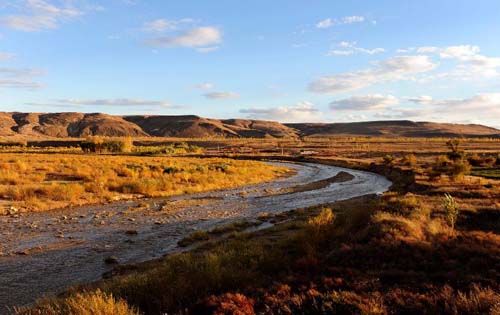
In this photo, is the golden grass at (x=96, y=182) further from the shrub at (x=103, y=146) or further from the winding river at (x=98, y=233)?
the shrub at (x=103, y=146)

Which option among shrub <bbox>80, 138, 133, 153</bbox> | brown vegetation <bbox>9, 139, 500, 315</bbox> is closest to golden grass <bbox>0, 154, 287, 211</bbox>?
brown vegetation <bbox>9, 139, 500, 315</bbox>

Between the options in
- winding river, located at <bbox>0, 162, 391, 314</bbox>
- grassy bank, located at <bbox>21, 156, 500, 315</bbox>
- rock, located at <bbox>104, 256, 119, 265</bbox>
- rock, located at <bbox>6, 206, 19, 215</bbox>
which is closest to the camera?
grassy bank, located at <bbox>21, 156, 500, 315</bbox>

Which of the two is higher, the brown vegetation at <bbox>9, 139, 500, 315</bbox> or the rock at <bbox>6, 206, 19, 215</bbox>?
the brown vegetation at <bbox>9, 139, 500, 315</bbox>

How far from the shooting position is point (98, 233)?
1650cm

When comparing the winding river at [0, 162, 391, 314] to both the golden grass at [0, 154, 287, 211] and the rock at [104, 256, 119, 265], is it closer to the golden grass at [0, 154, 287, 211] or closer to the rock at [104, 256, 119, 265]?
the rock at [104, 256, 119, 265]

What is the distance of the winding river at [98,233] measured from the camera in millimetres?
11281

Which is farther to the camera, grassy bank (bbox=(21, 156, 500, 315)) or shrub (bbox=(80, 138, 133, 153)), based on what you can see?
shrub (bbox=(80, 138, 133, 153))

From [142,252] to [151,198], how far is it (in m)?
13.0

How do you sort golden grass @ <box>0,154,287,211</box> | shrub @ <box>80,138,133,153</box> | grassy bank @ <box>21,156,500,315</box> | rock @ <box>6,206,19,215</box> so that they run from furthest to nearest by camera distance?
shrub @ <box>80,138,133,153</box>
golden grass @ <box>0,154,287,211</box>
rock @ <box>6,206,19,215</box>
grassy bank @ <box>21,156,500,315</box>

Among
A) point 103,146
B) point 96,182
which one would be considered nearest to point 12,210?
point 96,182

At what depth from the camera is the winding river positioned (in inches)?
444

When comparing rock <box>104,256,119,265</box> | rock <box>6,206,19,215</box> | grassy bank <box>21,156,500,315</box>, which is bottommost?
rock <box>6,206,19,215</box>

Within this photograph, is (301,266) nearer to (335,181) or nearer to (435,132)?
(335,181)

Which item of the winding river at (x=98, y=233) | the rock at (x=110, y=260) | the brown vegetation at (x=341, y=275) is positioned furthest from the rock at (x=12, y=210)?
the brown vegetation at (x=341, y=275)
